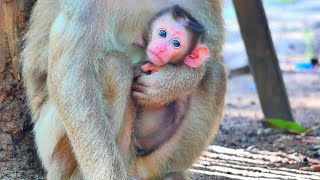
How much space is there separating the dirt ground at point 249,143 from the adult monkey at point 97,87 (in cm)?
35

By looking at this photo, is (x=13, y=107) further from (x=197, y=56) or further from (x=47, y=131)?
(x=197, y=56)

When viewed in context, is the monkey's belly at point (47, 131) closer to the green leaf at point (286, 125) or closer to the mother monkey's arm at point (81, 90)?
the mother monkey's arm at point (81, 90)

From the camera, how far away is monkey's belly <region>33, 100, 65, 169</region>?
4371 millimetres

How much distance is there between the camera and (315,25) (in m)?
13.4

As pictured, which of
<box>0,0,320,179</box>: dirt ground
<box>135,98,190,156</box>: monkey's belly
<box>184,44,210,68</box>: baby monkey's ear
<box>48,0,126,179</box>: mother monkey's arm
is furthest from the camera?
<box>0,0,320,179</box>: dirt ground

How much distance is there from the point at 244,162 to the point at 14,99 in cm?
192

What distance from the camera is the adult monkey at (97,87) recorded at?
415cm

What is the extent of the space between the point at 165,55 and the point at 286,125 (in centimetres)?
280

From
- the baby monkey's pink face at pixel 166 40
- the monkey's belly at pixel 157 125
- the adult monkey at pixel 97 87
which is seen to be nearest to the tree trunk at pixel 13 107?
the adult monkey at pixel 97 87

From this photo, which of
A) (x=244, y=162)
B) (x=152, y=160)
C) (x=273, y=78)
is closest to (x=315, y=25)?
(x=273, y=78)

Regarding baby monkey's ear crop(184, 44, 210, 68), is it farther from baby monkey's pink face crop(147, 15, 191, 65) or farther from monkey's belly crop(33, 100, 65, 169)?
monkey's belly crop(33, 100, 65, 169)

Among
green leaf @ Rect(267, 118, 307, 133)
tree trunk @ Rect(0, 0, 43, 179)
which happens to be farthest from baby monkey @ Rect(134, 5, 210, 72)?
green leaf @ Rect(267, 118, 307, 133)

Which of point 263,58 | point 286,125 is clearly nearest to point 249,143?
point 286,125

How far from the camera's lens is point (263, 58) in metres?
6.91
